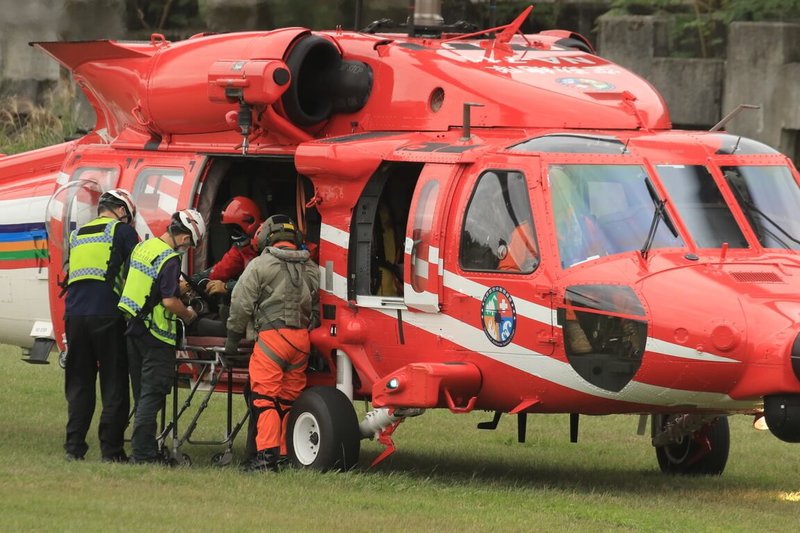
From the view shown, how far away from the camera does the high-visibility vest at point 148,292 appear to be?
12.5 meters

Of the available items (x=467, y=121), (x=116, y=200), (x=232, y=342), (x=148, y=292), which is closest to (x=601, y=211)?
(x=467, y=121)

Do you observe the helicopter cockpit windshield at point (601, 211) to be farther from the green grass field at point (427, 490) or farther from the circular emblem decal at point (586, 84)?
the green grass field at point (427, 490)

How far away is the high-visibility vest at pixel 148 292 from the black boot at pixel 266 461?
114 centimetres

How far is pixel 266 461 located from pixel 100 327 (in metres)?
1.73

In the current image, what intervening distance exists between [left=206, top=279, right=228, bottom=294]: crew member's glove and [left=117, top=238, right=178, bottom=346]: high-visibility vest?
58 centimetres

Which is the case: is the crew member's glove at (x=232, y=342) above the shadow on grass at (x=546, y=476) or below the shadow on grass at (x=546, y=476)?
above

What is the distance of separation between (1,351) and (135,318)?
9063mm

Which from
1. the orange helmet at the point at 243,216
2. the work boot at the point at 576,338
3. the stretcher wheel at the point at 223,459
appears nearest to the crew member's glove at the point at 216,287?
the orange helmet at the point at 243,216

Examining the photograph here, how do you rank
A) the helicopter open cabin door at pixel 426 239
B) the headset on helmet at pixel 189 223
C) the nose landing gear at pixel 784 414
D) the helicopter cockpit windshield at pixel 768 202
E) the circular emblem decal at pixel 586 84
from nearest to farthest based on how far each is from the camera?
the nose landing gear at pixel 784 414 → the helicopter cockpit windshield at pixel 768 202 → the helicopter open cabin door at pixel 426 239 → the circular emblem decal at pixel 586 84 → the headset on helmet at pixel 189 223

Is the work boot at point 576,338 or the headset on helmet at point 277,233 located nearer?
the work boot at point 576,338

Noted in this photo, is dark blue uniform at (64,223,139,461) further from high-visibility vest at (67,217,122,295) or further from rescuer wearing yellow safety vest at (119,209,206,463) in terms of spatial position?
rescuer wearing yellow safety vest at (119,209,206,463)

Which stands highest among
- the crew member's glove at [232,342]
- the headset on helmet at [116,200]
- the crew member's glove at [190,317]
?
the headset on helmet at [116,200]

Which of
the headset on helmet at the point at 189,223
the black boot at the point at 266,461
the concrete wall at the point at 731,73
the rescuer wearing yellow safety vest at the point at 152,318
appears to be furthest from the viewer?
the concrete wall at the point at 731,73

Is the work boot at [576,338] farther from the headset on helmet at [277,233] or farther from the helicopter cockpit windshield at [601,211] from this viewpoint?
the headset on helmet at [277,233]
